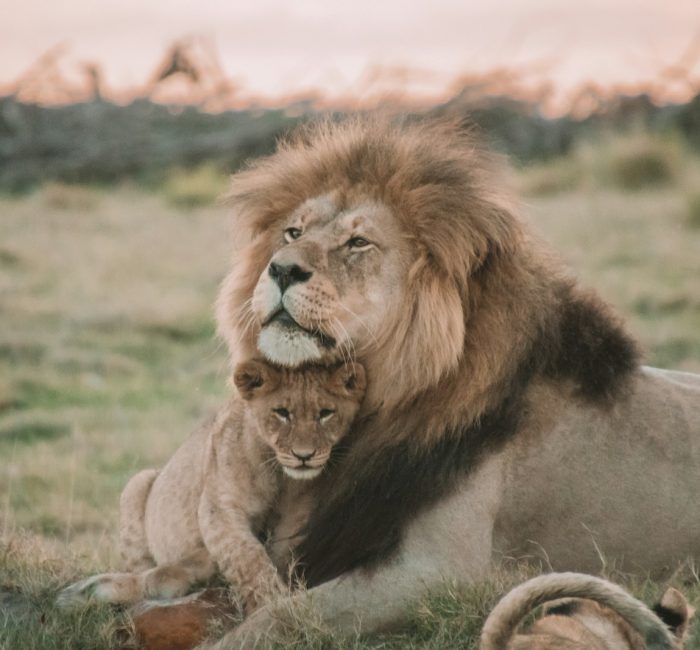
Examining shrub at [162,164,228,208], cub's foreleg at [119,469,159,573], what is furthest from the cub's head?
shrub at [162,164,228,208]

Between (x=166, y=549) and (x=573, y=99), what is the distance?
613 inches

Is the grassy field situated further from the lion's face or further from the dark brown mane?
the lion's face

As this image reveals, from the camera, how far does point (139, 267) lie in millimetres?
13023

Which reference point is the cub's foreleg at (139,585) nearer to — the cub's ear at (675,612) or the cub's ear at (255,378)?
the cub's ear at (255,378)

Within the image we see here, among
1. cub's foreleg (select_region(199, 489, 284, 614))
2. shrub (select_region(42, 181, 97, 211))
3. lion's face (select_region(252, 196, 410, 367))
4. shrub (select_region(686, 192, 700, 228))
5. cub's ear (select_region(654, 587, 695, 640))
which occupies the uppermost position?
lion's face (select_region(252, 196, 410, 367))

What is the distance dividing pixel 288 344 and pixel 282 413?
0.26 m

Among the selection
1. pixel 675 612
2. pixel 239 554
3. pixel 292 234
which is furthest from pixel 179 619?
pixel 675 612

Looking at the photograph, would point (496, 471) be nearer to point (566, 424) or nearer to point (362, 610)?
point (566, 424)

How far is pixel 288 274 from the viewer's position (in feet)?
13.9

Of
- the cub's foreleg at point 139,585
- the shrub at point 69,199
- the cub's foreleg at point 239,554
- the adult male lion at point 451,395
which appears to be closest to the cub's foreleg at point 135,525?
the cub's foreleg at point 139,585

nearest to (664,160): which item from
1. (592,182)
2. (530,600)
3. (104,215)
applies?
(592,182)

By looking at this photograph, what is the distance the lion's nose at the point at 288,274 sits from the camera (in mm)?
4223

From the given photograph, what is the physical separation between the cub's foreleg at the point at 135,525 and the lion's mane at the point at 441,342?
971 mm

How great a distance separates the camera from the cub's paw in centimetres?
448
